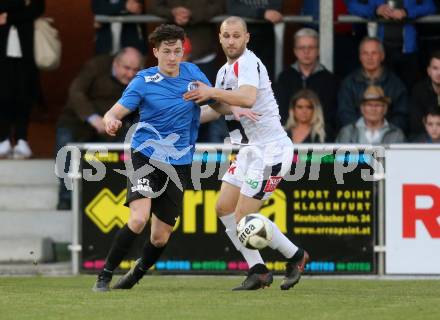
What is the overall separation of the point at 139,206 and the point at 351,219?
10.2 feet

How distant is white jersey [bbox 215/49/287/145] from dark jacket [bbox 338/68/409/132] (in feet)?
10.3

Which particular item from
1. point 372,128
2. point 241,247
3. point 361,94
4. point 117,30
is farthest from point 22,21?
point 241,247

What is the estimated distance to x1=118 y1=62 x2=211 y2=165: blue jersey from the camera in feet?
34.3

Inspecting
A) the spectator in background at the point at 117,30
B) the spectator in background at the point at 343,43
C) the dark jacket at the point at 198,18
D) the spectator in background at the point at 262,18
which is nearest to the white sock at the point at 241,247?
the dark jacket at the point at 198,18

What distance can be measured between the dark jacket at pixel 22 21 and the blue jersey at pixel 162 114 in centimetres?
446

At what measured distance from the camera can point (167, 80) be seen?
10516 mm

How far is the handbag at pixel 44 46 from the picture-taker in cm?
1488

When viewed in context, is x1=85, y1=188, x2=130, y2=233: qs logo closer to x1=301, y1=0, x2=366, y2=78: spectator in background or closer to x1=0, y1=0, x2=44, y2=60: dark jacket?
x1=0, y1=0, x2=44, y2=60: dark jacket

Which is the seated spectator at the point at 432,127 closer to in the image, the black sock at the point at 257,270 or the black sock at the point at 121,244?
the black sock at the point at 257,270

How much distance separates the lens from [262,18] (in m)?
14.7

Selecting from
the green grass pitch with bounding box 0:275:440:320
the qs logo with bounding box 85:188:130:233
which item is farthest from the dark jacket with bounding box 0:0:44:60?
the green grass pitch with bounding box 0:275:440:320

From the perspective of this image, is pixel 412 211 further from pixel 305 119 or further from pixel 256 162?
pixel 256 162

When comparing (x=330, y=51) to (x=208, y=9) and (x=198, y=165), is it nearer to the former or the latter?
(x=208, y=9)

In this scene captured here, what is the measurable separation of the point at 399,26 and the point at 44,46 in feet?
12.0
